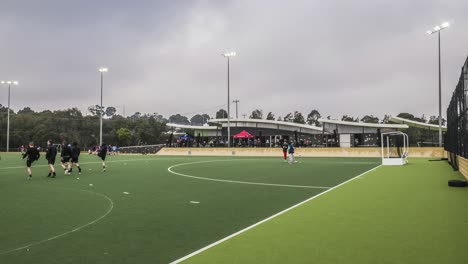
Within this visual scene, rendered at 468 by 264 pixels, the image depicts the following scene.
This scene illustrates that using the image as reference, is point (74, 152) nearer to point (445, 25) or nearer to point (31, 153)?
point (31, 153)

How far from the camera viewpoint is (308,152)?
4150 centimetres

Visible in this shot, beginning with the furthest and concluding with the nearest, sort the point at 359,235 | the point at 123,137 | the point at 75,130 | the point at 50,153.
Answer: the point at 75,130 → the point at 123,137 → the point at 50,153 → the point at 359,235

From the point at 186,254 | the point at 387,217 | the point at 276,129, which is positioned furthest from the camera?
the point at 276,129

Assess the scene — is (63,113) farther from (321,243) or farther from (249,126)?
(321,243)

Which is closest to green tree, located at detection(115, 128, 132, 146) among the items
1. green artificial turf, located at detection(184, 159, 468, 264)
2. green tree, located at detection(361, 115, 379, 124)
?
green tree, located at detection(361, 115, 379, 124)

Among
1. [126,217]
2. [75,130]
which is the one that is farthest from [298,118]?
[126,217]

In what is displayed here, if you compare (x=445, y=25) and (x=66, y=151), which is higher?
(x=445, y=25)

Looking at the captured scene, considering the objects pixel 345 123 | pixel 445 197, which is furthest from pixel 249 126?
pixel 445 197

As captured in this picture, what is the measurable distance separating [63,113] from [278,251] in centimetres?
11324

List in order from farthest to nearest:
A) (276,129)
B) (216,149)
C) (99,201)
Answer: (276,129) → (216,149) → (99,201)

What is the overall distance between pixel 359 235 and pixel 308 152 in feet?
117

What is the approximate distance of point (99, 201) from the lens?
33.9 feet

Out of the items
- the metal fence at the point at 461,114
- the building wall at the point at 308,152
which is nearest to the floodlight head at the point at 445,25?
the building wall at the point at 308,152

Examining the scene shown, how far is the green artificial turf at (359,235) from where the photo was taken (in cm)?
526
